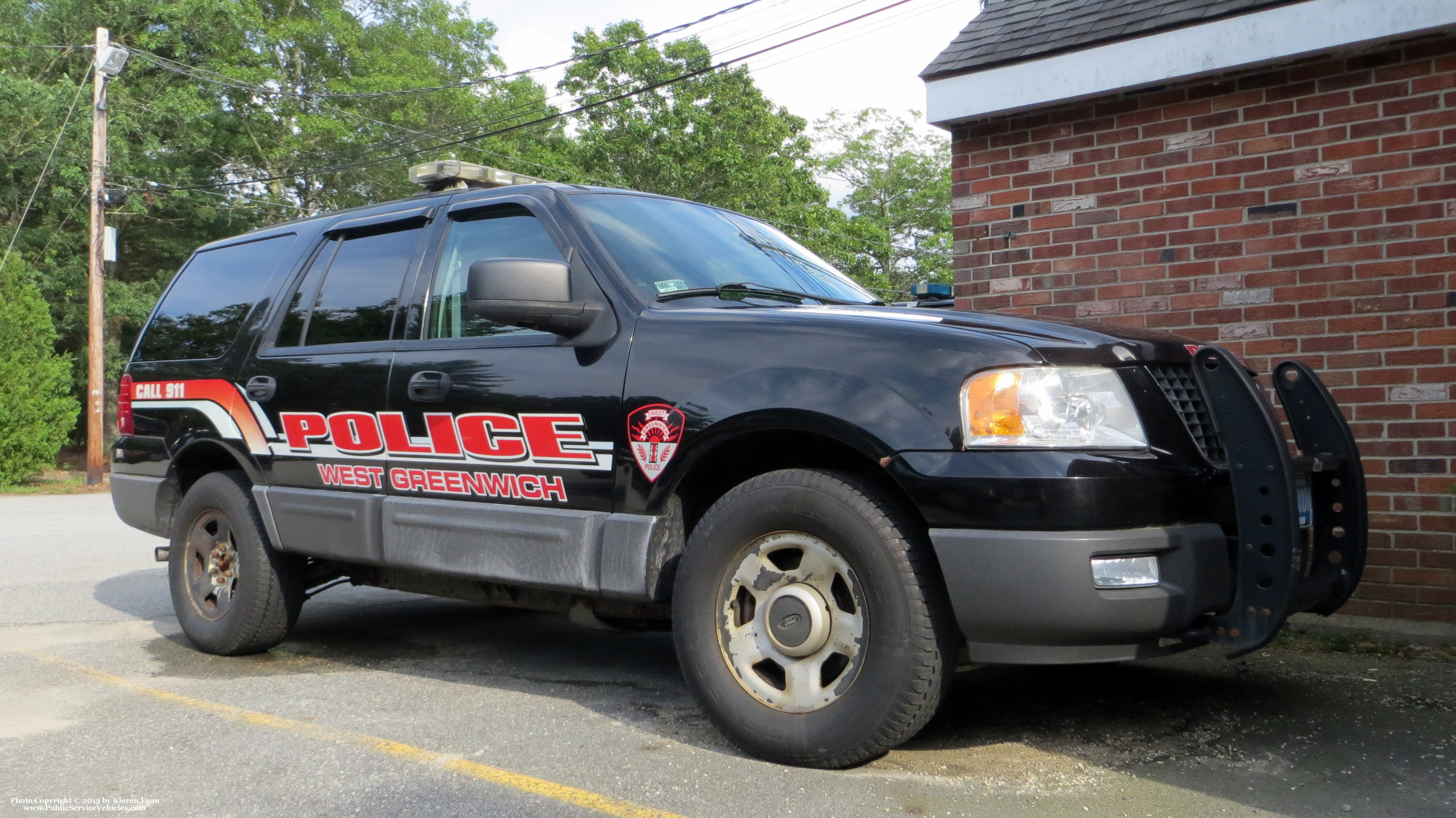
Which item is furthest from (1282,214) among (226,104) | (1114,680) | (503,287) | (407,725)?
(226,104)

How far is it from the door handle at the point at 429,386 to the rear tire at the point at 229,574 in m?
1.29

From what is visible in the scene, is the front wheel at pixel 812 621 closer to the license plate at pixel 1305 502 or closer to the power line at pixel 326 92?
the license plate at pixel 1305 502

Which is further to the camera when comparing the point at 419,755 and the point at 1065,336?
the point at 419,755

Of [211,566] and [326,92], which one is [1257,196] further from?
[326,92]

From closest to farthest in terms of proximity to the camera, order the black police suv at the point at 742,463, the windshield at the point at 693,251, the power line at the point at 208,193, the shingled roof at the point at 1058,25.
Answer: the black police suv at the point at 742,463
the windshield at the point at 693,251
the shingled roof at the point at 1058,25
the power line at the point at 208,193

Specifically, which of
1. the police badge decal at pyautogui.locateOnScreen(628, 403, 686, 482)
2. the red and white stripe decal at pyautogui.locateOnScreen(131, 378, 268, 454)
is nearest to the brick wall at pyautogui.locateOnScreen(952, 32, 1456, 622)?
the police badge decal at pyautogui.locateOnScreen(628, 403, 686, 482)

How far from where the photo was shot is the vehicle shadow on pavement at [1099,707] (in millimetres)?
3328

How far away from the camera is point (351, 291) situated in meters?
4.92

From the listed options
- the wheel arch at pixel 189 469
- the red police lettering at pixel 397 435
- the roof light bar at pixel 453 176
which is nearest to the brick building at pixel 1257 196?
the roof light bar at pixel 453 176

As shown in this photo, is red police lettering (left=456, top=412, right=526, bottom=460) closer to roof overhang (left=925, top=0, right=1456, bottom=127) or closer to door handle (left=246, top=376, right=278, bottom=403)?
door handle (left=246, top=376, right=278, bottom=403)

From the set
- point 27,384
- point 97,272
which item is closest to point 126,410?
point 27,384

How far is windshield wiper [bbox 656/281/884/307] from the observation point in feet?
13.3

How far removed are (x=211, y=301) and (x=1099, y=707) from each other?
4.35m

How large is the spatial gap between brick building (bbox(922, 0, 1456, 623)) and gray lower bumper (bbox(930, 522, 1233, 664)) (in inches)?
99.9
